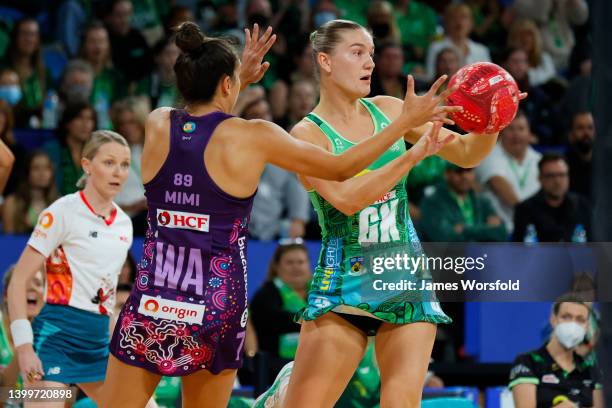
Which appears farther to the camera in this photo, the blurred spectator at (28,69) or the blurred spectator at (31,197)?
the blurred spectator at (28,69)

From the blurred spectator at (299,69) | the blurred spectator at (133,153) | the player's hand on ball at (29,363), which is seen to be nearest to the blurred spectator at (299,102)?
the blurred spectator at (299,69)

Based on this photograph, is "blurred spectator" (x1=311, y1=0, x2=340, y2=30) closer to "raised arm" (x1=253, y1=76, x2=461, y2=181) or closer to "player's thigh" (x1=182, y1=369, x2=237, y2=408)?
"raised arm" (x1=253, y1=76, x2=461, y2=181)

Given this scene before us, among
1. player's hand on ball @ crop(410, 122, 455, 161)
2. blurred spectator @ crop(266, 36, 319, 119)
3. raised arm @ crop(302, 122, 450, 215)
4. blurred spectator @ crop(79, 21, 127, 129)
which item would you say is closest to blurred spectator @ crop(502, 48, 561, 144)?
blurred spectator @ crop(266, 36, 319, 119)

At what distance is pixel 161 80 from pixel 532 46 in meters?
3.85

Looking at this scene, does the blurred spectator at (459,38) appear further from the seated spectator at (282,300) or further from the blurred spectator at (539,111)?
the seated spectator at (282,300)

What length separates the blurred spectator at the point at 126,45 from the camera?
395 inches

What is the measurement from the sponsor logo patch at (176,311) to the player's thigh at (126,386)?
0.23 m

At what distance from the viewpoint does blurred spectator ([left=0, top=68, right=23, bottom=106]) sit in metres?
9.26

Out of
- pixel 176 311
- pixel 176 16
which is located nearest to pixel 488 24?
pixel 176 16

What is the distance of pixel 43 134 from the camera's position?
8953 mm

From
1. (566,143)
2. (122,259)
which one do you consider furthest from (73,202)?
(566,143)

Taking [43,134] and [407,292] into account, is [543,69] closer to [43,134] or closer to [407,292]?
[43,134]

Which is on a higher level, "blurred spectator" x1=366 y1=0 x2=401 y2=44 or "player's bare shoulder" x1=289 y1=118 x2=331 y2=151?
"blurred spectator" x1=366 y1=0 x2=401 y2=44

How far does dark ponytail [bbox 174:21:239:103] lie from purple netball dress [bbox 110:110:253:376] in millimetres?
111
